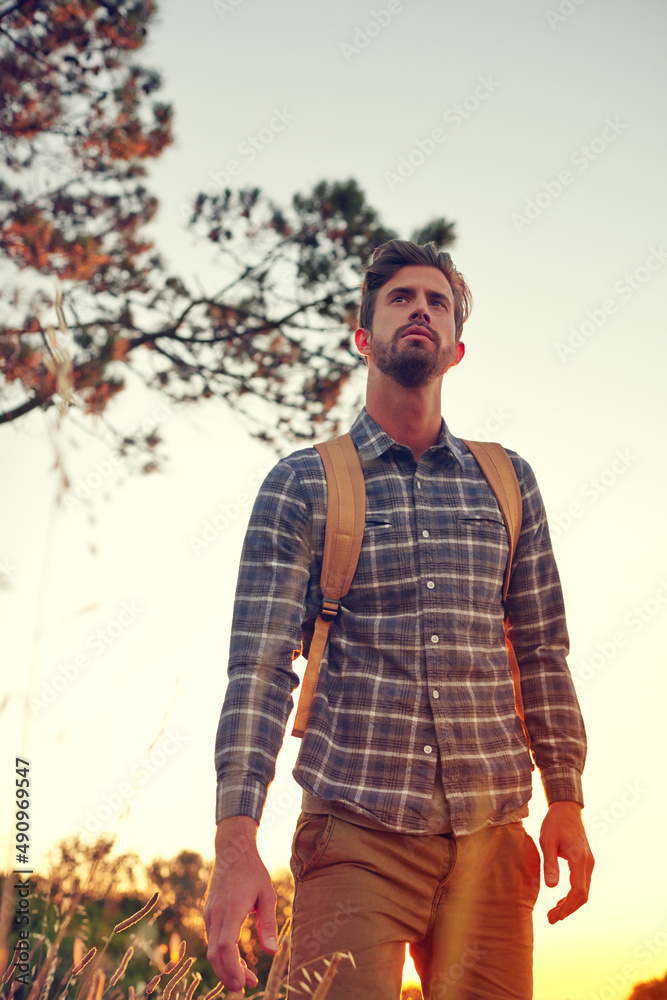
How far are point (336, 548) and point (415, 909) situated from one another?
0.87 metres

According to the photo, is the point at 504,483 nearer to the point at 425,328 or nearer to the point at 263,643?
the point at 425,328

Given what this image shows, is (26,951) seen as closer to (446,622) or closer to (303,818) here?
(303,818)

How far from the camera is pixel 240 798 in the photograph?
1.81 m

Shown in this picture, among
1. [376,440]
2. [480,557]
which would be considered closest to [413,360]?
[376,440]

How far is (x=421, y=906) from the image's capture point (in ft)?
6.16

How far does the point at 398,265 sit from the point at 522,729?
155cm

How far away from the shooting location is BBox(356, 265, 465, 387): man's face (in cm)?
248

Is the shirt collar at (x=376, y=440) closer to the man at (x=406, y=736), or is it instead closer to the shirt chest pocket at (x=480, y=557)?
the man at (x=406, y=736)

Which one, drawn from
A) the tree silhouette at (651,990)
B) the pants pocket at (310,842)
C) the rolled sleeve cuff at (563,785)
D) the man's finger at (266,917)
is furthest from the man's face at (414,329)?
the tree silhouette at (651,990)

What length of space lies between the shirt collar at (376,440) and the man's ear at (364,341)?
27cm

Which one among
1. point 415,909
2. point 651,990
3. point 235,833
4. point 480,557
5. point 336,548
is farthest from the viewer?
point 651,990

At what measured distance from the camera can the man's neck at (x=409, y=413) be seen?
2.50 meters

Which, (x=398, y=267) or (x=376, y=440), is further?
(x=398, y=267)

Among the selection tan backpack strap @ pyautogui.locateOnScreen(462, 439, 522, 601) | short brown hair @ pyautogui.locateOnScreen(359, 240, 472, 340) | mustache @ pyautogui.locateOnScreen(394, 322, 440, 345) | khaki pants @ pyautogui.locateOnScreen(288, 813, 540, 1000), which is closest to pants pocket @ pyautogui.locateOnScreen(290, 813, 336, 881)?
khaki pants @ pyautogui.locateOnScreen(288, 813, 540, 1000)
